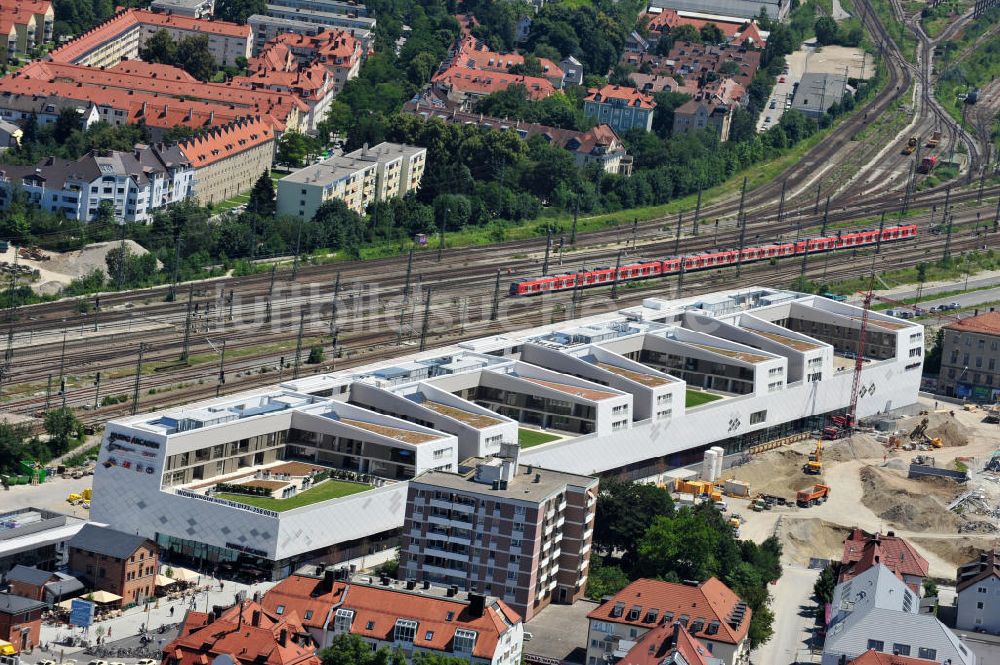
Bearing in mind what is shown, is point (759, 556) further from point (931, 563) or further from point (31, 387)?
point (31, 387)

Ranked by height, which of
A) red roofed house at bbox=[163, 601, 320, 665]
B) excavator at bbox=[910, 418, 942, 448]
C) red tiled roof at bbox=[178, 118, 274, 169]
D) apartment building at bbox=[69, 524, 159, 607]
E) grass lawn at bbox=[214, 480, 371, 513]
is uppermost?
red tiled roof at bbox=[178, 118, 274, 169]

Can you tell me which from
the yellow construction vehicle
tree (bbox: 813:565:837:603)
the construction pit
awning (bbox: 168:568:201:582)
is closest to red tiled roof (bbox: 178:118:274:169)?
the construction pit

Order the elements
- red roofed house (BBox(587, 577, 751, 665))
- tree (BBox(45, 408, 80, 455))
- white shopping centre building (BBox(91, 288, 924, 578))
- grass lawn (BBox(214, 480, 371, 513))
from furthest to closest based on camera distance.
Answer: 1. tree (BBox(45, 408, 80, 455))
2. white shopping centre building (BBox(91, 288, 924, 578))
3. grass lawn (BBox(214, 480, 371, 513))
4. red roofed house (BBox(587, 577, 751, 665))

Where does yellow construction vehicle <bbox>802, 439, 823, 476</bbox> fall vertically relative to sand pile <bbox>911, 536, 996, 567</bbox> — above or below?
below

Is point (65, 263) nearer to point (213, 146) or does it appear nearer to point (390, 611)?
point (213, 146)

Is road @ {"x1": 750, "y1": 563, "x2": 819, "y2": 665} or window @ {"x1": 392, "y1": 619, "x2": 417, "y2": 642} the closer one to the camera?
window @ {"x1": 392, "y1": 619, "x2": 417, "y2": 642}

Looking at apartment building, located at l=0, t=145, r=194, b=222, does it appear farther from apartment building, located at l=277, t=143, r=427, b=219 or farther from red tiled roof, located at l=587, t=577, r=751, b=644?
red tiled roof, located at l=587, t=577, r=751, b=644

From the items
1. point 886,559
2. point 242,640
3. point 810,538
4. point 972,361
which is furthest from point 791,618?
point 972,361

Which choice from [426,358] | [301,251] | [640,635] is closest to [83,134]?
[301,251]
